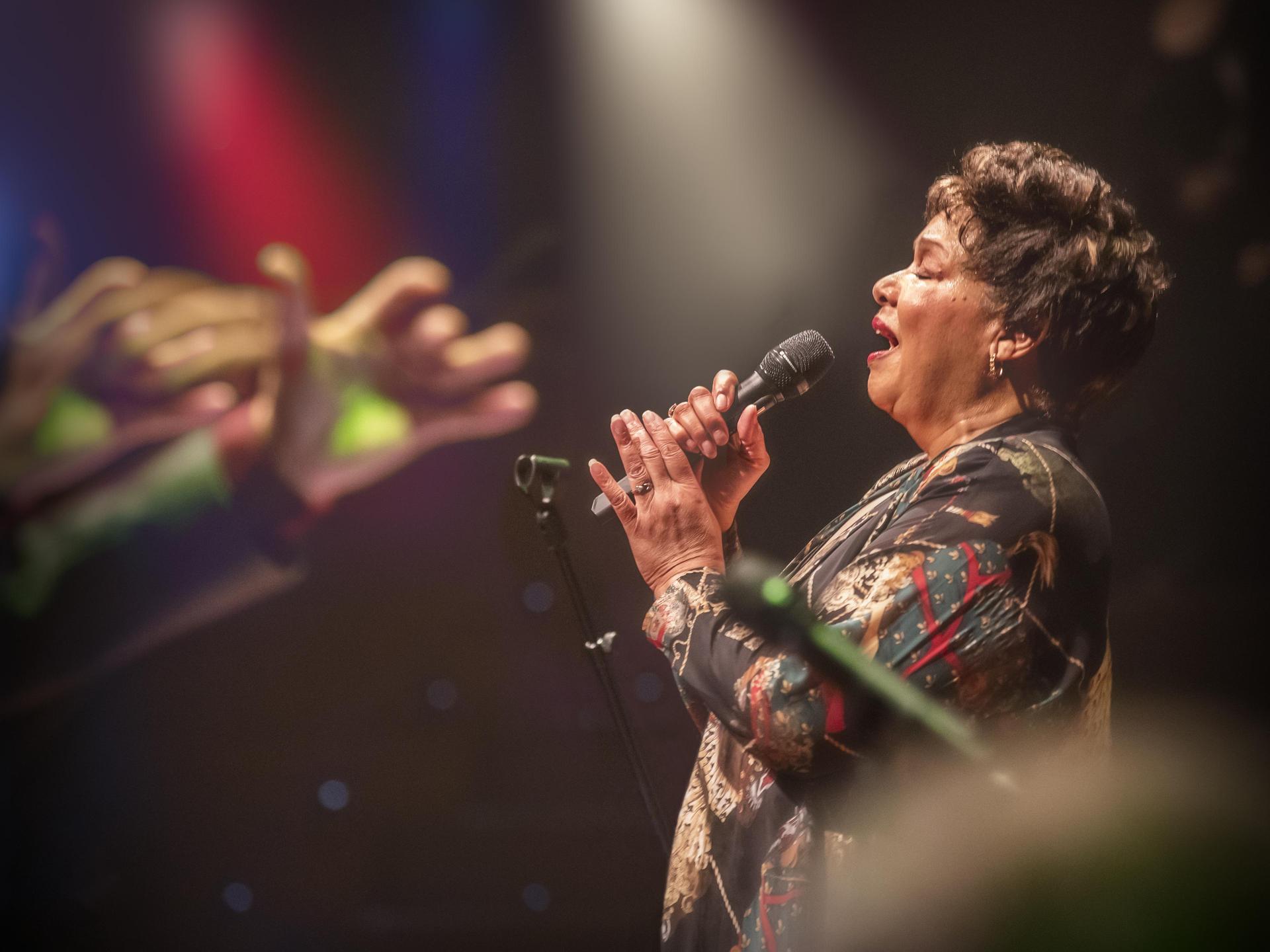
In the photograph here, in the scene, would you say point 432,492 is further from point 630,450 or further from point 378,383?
point 630,450

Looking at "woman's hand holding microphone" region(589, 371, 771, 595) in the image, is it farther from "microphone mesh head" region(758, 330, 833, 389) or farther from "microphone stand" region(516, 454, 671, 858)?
"microphone stand" region(516, 454, 671, 858)

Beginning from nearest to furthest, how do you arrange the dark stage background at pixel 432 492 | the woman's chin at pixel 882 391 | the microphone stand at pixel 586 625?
the woman's chin at pixel 882 391 < the microphone stand at pixel 586 625 < the dark stage background at pixel 432 492

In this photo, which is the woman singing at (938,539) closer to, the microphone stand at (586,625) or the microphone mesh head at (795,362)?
the microphone mesh head at (795,362)

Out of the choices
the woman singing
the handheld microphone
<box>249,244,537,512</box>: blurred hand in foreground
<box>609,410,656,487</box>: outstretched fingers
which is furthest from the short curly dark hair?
<box>249,244,537,512</box>: blurred hand in foreground

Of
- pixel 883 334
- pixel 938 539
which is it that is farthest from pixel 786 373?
pixel 938 539

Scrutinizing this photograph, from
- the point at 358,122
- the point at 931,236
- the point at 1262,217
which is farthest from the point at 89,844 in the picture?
the point at 1262,217

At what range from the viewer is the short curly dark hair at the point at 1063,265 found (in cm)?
104

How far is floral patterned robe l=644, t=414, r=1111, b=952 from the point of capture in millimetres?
827

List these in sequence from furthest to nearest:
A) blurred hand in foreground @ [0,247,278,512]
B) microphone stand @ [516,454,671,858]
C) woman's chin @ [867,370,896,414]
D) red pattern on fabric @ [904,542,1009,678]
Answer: blurred hand in foreground @ [0,247,278,512]
microphone stand @ [516,454,671,858]
woman's chin @ [867,370,896,414]
red pattern on fabric @ [904,542,1009,678]

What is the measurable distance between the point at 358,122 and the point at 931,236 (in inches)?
61.5

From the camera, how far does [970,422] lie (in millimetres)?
1067

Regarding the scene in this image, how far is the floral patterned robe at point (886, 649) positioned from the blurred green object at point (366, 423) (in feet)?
4.85

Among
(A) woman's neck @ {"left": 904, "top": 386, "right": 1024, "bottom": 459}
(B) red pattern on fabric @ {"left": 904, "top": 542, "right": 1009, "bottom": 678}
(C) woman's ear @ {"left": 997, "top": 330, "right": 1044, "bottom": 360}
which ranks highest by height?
(C) woman's ear @ {"left": 997, "top": 330, "right": 1044, "bottom": 360}

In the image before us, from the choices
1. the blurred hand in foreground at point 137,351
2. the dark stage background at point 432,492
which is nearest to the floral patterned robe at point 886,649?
the dark stage background at point 432,492
